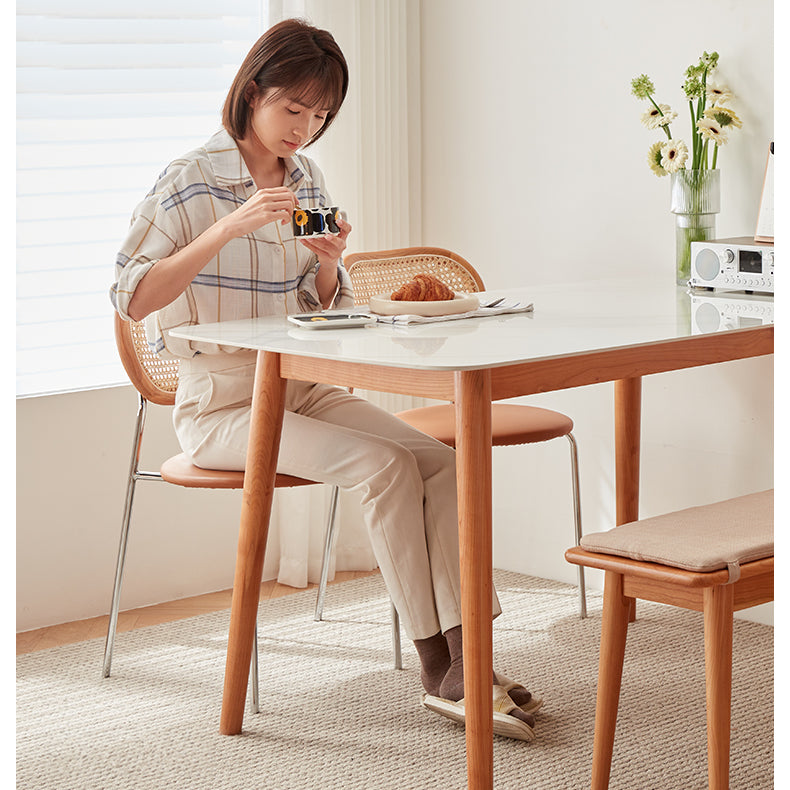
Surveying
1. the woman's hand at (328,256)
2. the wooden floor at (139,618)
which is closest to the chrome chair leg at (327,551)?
the wooden floor at (139,618)

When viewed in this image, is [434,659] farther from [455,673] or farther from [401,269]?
[401,269]

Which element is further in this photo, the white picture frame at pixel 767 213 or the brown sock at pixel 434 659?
the white picture frame at pixel 767 213

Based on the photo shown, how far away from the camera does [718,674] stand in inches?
61.3

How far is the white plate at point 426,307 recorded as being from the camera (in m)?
2.08

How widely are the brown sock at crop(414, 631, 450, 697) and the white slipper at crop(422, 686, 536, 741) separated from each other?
3 centimetres

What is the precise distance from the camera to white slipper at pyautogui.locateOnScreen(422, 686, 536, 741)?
201 centimetres

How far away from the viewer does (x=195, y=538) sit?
3.01m

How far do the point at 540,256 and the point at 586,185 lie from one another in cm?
23

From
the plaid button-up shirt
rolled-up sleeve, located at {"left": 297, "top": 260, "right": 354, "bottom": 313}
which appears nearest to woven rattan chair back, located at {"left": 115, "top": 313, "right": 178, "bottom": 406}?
the plaid button-up shirt

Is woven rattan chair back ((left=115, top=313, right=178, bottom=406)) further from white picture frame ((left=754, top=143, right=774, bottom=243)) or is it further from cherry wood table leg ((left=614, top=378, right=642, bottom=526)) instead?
white picture frame ((left=754, top=143, right=774, bottom=243))

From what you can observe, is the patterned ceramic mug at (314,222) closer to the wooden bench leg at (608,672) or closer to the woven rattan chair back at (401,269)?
the woven rattan chair back at (401,269)

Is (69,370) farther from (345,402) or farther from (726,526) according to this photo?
(726,526)

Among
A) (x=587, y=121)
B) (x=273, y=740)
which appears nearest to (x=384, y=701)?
(x=273, y=740)

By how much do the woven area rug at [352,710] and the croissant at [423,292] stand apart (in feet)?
2.57
